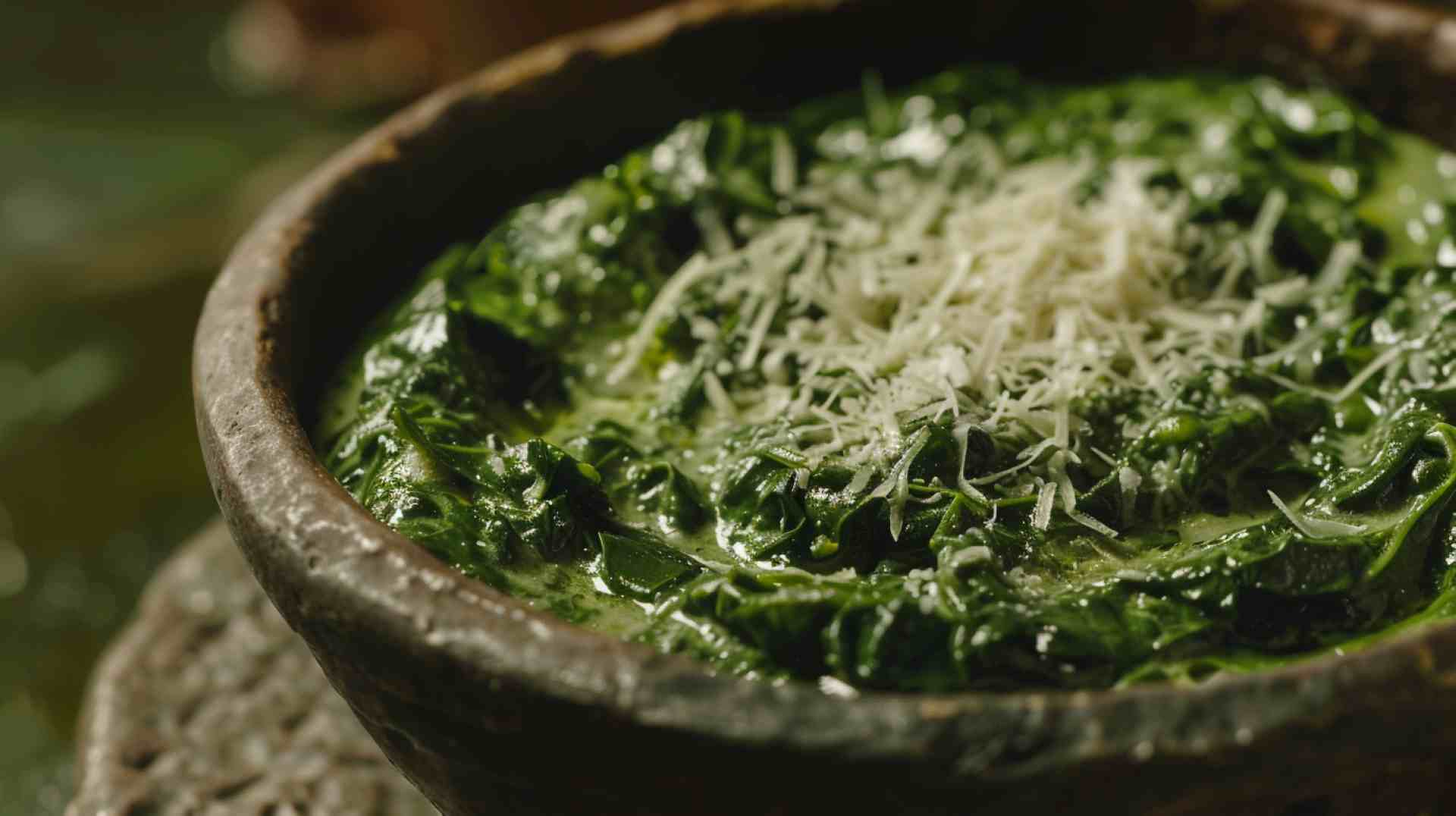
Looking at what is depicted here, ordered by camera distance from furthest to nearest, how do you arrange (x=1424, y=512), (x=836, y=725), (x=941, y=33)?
(x=941, y=33) → (x=1424, y=512) → (x=836, y=725)

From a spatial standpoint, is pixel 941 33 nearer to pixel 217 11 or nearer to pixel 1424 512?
pixel 1424 512

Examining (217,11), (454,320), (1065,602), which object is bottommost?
(217,11)

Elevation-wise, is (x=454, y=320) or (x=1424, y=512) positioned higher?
(x=454, y=320)

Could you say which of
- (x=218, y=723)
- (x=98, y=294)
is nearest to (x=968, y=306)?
(x=218, y=723)

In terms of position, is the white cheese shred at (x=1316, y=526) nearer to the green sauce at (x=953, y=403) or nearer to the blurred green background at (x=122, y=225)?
the green sauce at (x=953, y=403)

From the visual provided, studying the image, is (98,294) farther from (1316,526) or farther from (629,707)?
(1316,526)

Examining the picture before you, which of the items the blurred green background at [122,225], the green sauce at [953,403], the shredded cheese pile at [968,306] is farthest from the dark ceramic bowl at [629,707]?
the blurred green background at [122,225]

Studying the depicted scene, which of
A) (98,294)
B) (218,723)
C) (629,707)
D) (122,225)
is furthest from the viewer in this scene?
(122,225)

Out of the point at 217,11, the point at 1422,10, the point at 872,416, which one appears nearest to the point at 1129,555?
the point at 872,416
